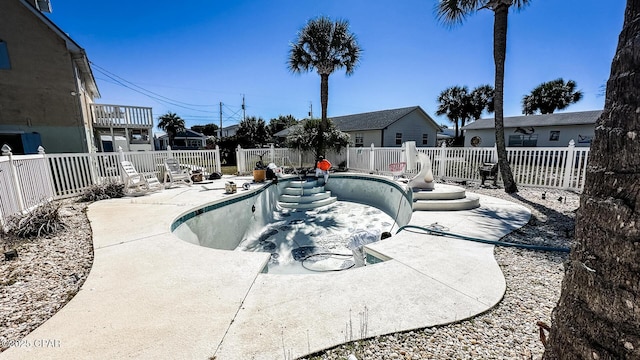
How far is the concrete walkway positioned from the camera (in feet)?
6.25

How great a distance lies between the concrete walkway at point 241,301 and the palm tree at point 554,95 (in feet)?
112

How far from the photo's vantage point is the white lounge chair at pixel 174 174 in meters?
8.83

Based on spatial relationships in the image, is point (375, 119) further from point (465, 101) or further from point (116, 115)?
point (116, 115)

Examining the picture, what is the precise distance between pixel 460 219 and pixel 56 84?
14.2 metres

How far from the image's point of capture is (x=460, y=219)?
5.26m

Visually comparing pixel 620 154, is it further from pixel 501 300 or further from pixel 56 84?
pixel 56 84

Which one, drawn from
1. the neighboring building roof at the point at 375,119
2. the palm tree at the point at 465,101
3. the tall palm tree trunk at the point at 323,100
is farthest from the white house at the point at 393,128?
the palm tree at the point at 465,101

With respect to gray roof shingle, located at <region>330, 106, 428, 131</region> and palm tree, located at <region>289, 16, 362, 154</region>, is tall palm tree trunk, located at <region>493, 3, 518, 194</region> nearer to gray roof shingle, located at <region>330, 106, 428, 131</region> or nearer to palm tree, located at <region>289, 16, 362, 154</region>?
palm tree, located at <region>289, 16, 362, 154</region>

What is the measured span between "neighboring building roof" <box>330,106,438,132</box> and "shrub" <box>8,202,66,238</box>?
1768cm

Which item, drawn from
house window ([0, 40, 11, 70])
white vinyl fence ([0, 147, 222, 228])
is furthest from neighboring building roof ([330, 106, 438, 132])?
house window ([0, 40, 11, 70])

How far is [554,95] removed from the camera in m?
26.4

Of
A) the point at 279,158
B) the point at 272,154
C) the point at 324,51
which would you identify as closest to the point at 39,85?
the point at 272,154

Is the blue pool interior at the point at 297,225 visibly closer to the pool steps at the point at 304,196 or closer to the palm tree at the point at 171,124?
the pool steps at the point at 304,196

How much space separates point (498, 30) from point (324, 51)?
770 centimetres
